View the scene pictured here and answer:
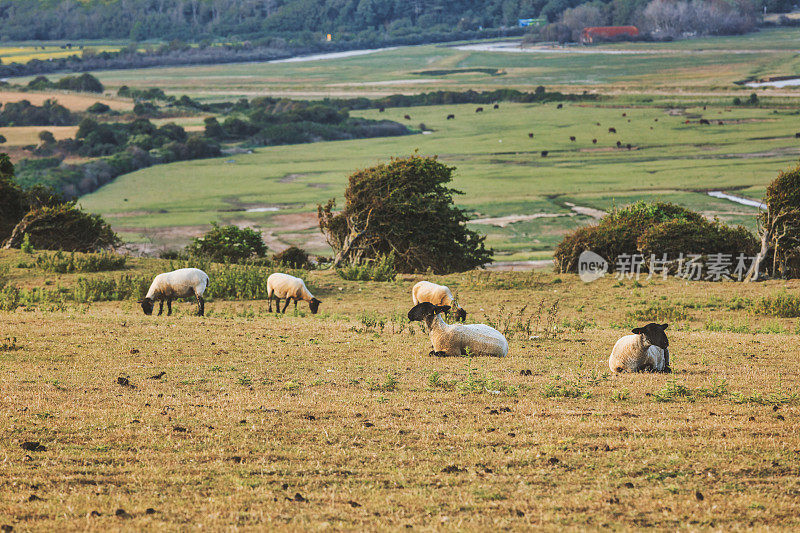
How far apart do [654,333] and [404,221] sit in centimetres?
2135

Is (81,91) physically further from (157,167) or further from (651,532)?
(651,532)

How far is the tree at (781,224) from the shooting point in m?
28.5

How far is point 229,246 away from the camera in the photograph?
35.1m

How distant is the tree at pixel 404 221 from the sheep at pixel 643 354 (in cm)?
2039

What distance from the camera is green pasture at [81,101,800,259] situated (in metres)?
54.0

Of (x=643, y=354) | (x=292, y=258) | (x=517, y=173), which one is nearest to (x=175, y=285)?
(x=643, y=354)

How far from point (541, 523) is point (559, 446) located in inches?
82.6

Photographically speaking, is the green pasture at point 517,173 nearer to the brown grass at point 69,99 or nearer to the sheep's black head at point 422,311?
the sheep's black head at point 422,311

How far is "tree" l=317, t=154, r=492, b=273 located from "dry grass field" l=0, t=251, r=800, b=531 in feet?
54.8

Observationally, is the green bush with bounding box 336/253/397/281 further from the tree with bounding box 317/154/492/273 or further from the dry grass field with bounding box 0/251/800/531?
the dry grass field with bounding box 0/251/800/531

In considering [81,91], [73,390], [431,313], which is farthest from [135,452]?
[81,91]

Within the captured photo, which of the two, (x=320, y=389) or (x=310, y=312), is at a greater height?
(x=320, y=389)

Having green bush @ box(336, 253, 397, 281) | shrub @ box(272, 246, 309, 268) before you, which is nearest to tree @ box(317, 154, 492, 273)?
shrub @ box(272, 246, 309, 268)

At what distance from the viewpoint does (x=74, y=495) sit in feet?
24.6
